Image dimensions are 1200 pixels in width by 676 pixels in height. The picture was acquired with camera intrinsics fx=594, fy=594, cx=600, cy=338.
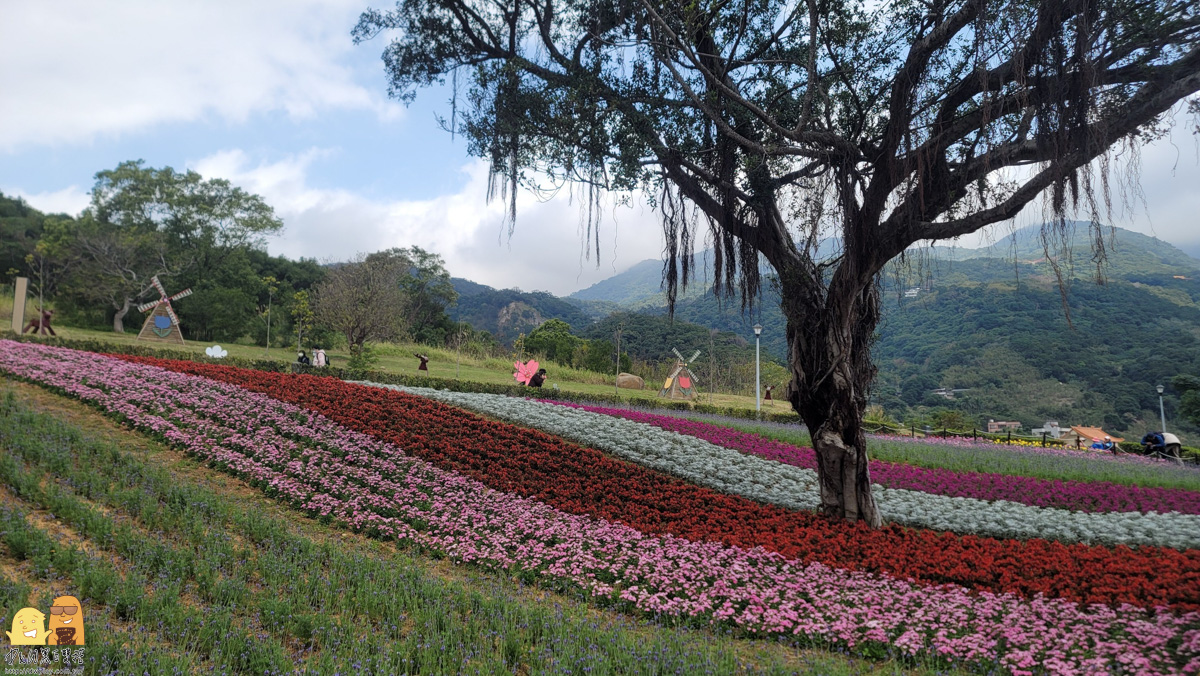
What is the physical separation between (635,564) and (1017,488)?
7.84 m

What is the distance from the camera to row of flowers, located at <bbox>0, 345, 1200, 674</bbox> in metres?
3.88

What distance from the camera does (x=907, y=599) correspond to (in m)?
4.61

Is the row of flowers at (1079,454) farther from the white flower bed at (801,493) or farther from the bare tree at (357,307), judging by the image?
the bare tree at (357,307)

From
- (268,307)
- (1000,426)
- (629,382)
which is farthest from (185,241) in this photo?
(1000,426)

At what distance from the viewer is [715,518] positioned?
6.81 meters

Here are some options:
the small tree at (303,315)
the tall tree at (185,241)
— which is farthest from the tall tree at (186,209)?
the small tree at (303,315)

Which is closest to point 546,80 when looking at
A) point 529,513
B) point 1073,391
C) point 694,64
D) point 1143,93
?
point 694,64

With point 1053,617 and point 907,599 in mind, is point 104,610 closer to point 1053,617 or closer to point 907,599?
point 907,599

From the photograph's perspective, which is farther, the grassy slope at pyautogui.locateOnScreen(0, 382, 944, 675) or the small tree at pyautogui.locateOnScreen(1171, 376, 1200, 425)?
the small tree at pyautogui.locateOnScreen(1171, 376, 1200, 425)

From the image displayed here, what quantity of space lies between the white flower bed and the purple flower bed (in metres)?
0.44

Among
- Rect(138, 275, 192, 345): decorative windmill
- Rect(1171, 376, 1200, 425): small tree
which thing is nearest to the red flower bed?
Rect(138, 275, 192, 345): decorative windmill

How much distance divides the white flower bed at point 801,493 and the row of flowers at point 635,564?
303cm

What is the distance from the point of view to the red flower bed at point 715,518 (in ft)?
16.2

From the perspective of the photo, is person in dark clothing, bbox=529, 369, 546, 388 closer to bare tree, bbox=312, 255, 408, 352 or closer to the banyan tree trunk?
bare tree, bbox=312, 255, 408, 352
